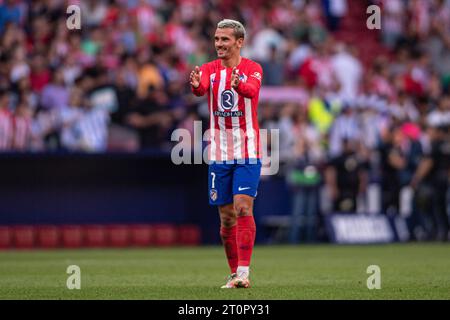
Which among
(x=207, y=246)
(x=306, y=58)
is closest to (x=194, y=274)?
(x=207, y=246)

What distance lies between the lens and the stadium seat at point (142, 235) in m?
21.6

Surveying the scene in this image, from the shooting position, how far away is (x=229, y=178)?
1140cm

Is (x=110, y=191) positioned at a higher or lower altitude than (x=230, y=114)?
lower

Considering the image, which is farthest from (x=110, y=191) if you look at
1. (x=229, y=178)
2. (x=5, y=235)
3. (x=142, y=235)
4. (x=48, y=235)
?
(x=229, y=178)

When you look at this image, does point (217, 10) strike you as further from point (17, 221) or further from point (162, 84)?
point (17, 221)

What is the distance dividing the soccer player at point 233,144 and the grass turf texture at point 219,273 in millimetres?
522

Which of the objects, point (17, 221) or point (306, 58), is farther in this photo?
point (306, 58)

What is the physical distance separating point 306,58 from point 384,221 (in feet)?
16.4

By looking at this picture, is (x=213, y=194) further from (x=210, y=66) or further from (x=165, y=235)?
(x=165, y=235)

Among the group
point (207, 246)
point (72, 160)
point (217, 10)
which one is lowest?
point (207, 246)

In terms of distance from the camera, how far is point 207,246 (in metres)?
21.3

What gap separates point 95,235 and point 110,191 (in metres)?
0.89

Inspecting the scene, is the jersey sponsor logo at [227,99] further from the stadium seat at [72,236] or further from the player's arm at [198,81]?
the stadium seat at [72,236]

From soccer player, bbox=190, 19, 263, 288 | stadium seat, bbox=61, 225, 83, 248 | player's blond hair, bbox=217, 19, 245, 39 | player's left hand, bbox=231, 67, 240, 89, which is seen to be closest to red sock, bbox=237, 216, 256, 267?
soccer player, bbox=190, 19, 263, 288
